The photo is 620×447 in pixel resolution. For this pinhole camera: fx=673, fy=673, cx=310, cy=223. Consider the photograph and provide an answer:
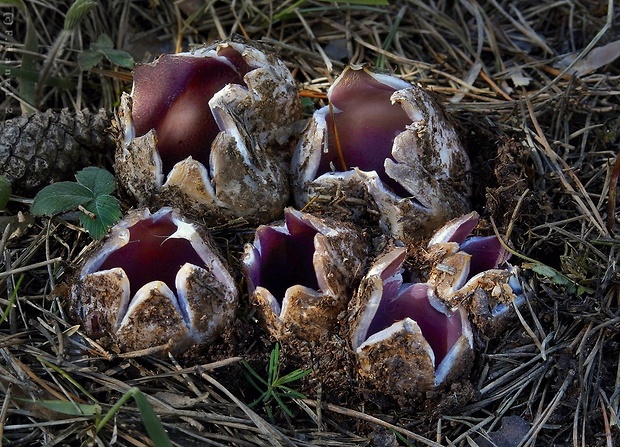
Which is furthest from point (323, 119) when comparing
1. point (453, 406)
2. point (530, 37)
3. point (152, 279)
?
point (530, 37)

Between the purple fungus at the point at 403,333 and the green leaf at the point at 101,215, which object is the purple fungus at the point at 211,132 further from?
the purple fungus at the point at 403,333

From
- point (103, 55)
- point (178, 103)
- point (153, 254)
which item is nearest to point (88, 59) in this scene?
point (103, 55)

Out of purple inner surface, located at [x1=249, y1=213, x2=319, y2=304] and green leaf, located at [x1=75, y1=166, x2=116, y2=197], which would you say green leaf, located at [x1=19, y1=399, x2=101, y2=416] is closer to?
purple inner surface, located at [x1=249, y1=213, x2=319, y2=304]

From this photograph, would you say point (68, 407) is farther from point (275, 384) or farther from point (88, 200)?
point (88, 200)

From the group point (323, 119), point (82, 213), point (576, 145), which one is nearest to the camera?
point (82, 213)

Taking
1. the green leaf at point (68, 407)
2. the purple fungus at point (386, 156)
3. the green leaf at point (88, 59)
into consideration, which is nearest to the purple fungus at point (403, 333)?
the purple fungus at point (386, 156)

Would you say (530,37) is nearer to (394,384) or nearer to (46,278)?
(394,384)
